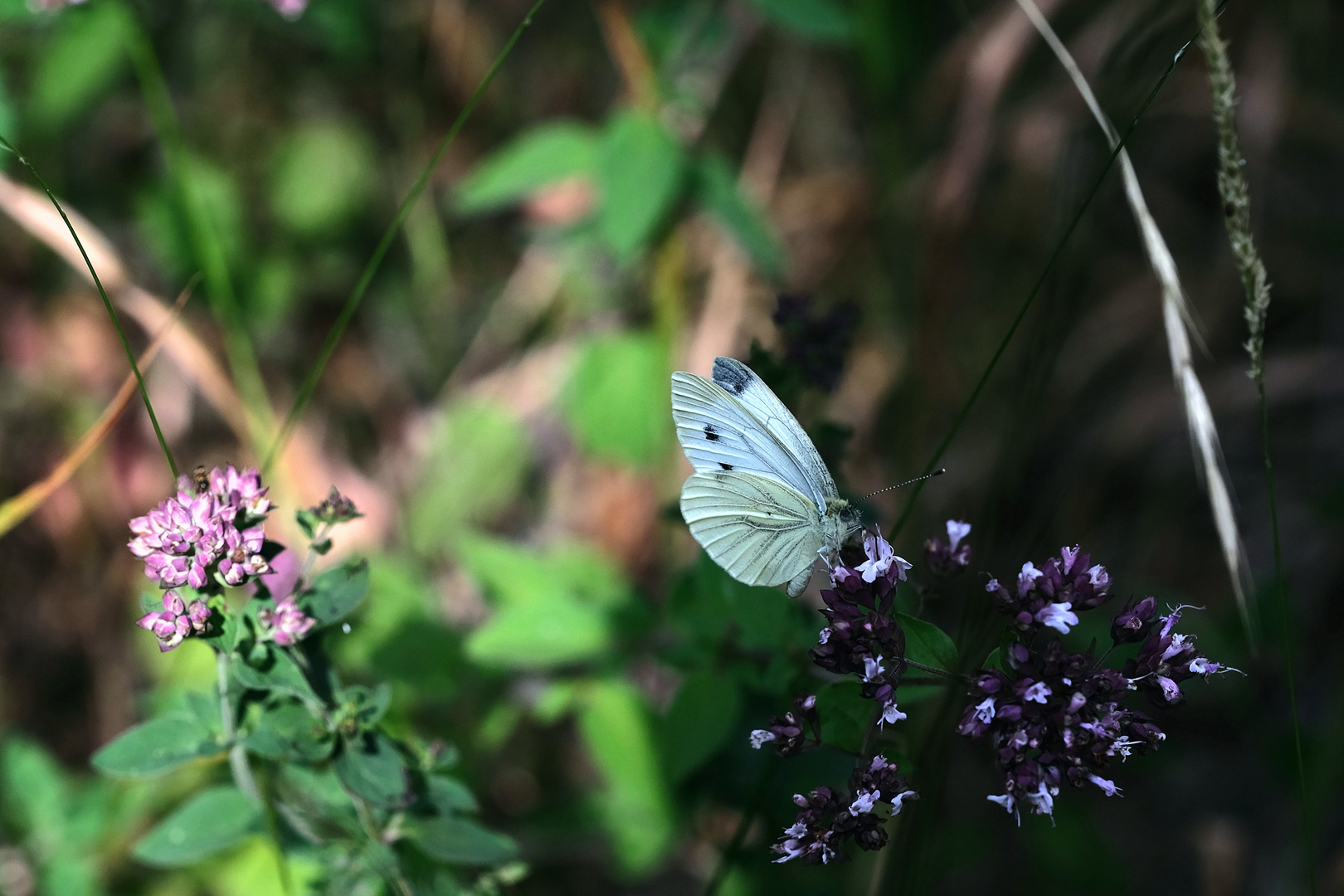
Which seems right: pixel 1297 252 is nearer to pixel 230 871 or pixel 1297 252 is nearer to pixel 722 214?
pixel 722 214

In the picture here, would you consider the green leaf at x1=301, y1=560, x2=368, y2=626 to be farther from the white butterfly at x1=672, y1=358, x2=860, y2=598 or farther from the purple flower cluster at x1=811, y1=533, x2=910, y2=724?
the purple flower cluster at x1=811, y1=533, x2=910, y2=724

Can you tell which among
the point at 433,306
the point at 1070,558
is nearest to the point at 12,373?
the point at 433,306

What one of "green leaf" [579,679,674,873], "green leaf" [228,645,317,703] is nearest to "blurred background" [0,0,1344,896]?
"green leaf" [579,679,674,873]

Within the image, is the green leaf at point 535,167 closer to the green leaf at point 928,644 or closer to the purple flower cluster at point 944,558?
the purple flower cluster at point 944,558

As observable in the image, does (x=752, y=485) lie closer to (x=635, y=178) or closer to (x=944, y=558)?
(x=944, y=558)

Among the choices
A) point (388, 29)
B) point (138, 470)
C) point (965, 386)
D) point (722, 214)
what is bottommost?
point (138, 470)

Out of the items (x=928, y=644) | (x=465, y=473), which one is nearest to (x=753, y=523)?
(x=928, y=644)
